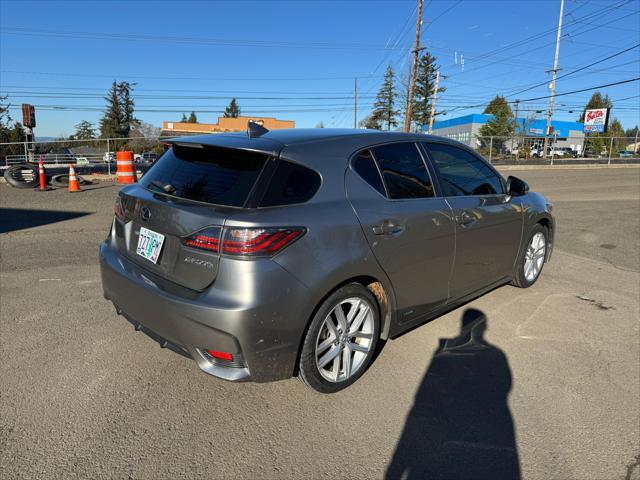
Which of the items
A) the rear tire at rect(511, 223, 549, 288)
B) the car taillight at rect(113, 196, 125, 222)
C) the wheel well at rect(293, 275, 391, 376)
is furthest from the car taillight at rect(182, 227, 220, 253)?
the rear tire at rect(511, 223, 549, 288)

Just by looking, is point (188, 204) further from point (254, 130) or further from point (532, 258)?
point (532, 258)

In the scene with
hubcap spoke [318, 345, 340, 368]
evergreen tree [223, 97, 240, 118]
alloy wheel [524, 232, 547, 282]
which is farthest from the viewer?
evergreen tree [223, 97, 240, 118]

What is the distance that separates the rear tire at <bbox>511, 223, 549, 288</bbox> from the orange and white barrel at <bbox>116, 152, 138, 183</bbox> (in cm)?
1028

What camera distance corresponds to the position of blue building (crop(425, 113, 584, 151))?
2524 inches

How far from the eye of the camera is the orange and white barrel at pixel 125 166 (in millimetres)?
11755

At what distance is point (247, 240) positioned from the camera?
2340 mm

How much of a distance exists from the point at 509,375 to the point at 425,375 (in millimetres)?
615

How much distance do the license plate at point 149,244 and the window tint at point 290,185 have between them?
0.74 metres

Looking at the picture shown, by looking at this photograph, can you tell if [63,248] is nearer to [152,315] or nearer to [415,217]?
[152,315]

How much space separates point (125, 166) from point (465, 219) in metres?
10.8

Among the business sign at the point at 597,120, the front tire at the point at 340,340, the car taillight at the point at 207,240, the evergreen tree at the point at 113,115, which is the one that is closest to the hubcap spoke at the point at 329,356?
the front tire at the point at 340,340

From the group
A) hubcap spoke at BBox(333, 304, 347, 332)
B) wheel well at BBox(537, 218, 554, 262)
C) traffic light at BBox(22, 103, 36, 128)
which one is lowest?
hubcap spoke at BBox(333, 304, 347, 332)

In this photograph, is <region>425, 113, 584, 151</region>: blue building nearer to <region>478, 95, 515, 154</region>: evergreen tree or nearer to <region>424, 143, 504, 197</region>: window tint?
<region>478, 95, 515, 154</region>: evergreen tree

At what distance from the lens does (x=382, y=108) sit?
84.4m
